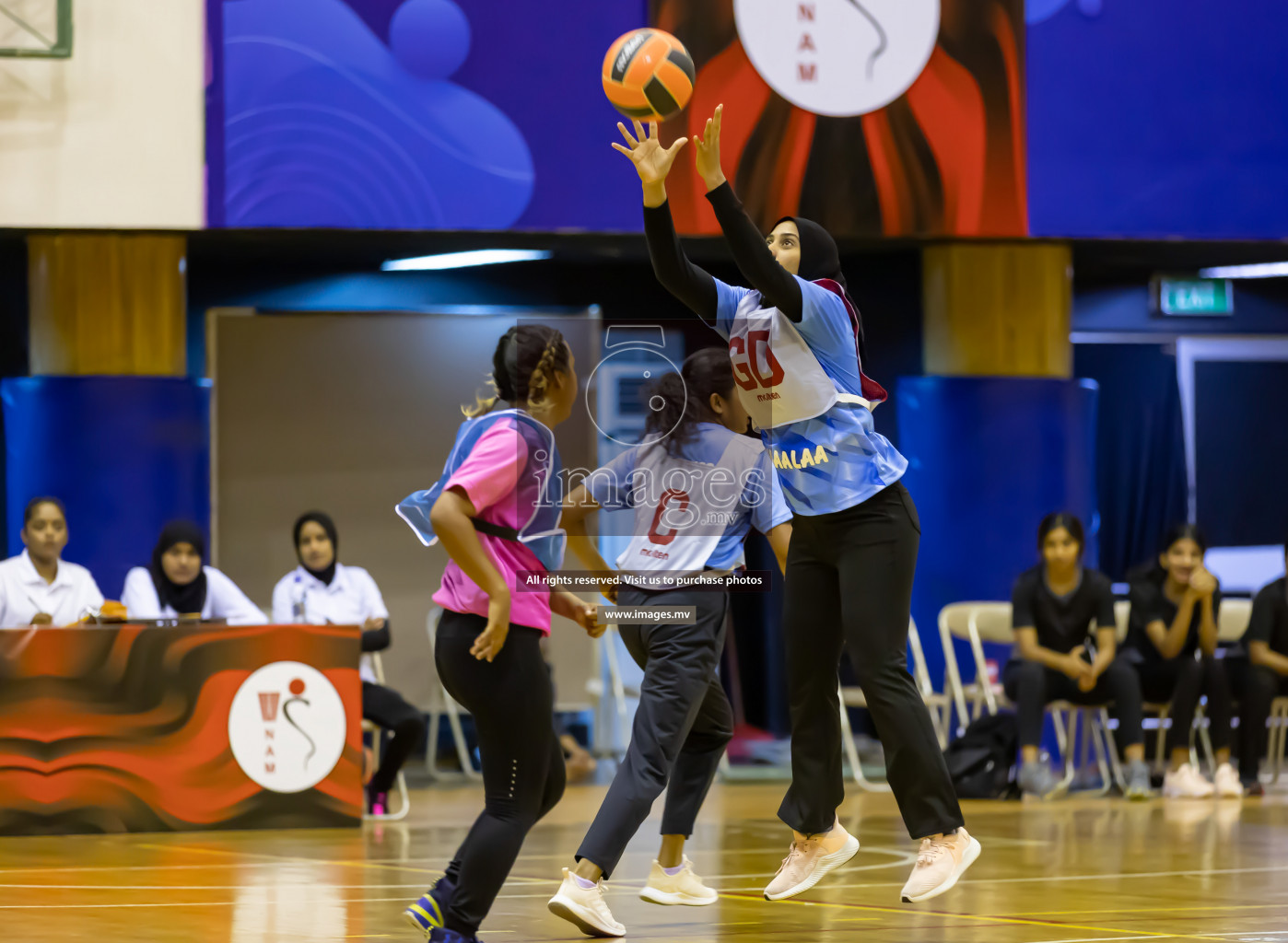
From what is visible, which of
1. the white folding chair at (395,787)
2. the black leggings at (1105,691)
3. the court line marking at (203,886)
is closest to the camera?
the court line marking at (203,886)

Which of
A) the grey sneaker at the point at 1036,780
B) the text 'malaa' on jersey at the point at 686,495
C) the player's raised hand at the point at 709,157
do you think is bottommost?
the grey sneaker at the point at 1036,780

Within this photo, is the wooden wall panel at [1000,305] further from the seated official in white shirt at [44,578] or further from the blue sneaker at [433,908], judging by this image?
the blue sneaker at [433,908]

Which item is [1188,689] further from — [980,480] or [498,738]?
[498,738]

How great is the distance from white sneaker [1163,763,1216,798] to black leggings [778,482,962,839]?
5626mm

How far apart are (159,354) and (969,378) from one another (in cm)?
518

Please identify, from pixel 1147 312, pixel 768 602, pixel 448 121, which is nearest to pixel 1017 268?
pixel 1147 312

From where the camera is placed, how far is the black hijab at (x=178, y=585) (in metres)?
8.87

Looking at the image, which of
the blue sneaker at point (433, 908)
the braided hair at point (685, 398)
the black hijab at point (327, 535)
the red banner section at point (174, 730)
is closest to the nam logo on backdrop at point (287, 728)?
the red banner section at point (174, 730)

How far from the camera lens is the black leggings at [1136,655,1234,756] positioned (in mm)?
10016

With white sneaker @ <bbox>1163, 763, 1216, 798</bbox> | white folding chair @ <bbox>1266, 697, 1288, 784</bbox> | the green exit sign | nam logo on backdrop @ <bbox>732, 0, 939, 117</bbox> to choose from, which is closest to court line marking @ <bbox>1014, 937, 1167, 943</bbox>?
white sneaker @ <bbox>1163, 763, 1216, 798</bbox>

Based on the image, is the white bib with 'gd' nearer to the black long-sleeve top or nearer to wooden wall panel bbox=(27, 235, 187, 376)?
the black long-sleeve top

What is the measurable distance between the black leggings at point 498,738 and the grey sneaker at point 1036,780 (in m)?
5.70

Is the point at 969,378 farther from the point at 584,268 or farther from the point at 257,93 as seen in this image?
the point at 257,93

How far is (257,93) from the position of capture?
32.5 feet
